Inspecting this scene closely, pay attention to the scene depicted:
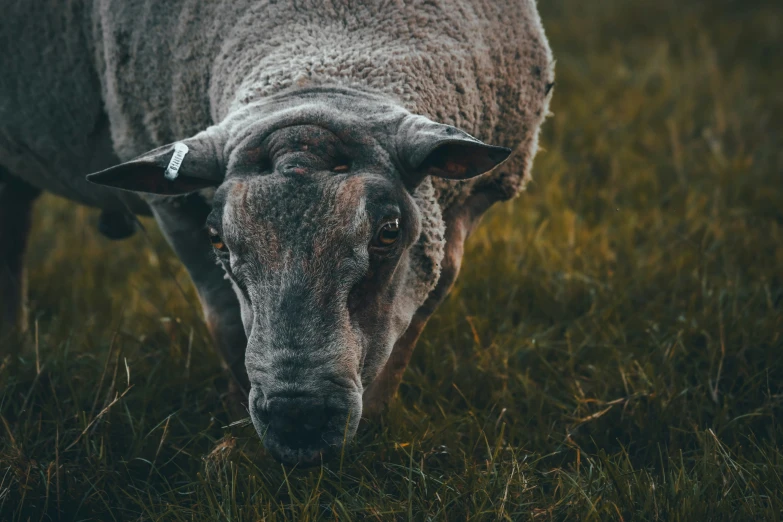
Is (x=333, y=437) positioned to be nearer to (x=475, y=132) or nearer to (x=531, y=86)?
(x=475, y=132)

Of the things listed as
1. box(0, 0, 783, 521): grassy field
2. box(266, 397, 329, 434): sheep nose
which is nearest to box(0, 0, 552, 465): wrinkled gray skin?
box(266, 397, 329, 434): sheep nose

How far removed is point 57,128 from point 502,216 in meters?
2.55

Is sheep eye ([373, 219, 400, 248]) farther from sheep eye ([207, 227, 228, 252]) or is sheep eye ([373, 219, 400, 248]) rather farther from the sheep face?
sheep eye ([207, 227, 228, 252])

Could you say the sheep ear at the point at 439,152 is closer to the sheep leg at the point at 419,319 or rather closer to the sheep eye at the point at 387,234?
the sheep eye at the point at 387,234

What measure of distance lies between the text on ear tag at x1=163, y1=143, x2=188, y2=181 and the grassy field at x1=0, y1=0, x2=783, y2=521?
851 millimetres

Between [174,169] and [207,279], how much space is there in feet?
2.98

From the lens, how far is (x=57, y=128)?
3.79 meters

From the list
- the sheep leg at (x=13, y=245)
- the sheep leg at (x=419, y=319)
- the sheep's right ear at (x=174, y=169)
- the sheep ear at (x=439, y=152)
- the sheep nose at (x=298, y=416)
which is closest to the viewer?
the sheep nose at (x=298, y=416)

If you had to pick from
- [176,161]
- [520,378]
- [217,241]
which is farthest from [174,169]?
[520,378]

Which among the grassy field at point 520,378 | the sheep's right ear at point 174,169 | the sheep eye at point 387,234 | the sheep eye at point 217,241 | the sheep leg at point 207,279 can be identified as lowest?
the grassy field at point 520,378

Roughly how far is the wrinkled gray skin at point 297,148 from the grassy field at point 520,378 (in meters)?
0.32

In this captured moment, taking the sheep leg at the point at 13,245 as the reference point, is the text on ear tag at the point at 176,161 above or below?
above

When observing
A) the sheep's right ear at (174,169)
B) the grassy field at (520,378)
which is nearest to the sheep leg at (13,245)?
the grassy field at (520,378)

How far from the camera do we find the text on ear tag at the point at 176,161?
2.71m
